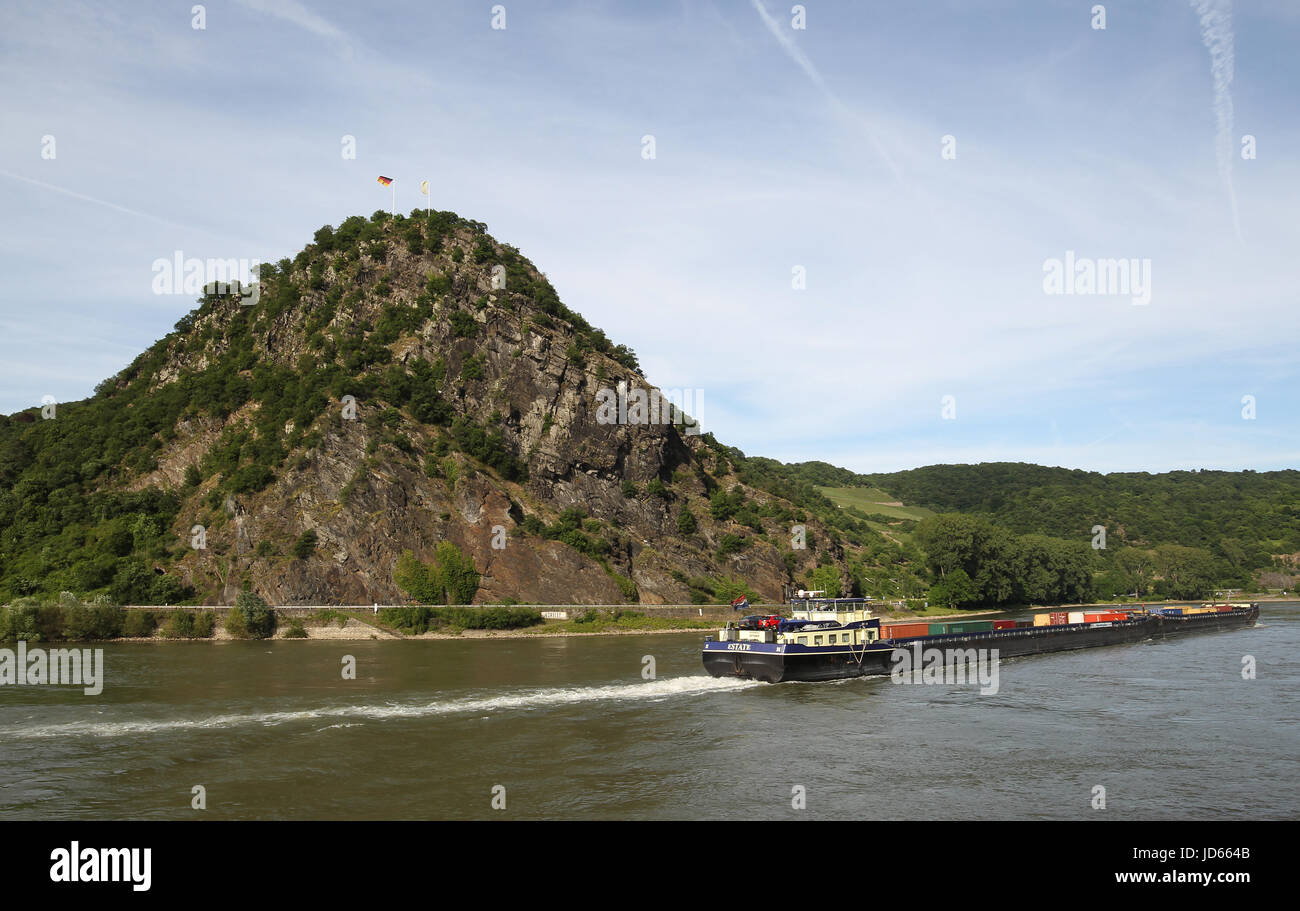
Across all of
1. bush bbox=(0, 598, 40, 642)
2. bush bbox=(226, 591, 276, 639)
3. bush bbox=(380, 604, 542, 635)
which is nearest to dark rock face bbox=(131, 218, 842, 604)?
bush bbox=(226, 591, 276, 639)

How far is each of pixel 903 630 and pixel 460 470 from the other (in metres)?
77.0

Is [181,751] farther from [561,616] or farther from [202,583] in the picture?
[202,583]

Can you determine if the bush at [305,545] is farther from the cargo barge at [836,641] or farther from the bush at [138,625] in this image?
the cargo barge at [836,641]

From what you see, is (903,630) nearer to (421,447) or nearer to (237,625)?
(237,625)

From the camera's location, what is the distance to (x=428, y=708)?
4775cm

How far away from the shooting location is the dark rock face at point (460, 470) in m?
118

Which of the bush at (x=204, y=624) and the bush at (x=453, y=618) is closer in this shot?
the bush at (x=204, y=624)

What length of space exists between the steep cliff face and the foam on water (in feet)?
208

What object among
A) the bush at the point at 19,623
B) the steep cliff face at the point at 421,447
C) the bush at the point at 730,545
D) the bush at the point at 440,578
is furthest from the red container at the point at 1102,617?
the bush at the point at 19,623

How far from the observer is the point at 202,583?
11300 cm

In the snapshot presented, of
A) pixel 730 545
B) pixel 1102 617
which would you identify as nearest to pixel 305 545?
pixel 730 545

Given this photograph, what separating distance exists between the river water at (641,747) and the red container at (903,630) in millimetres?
12366

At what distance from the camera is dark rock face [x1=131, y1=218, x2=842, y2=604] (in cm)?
11788
